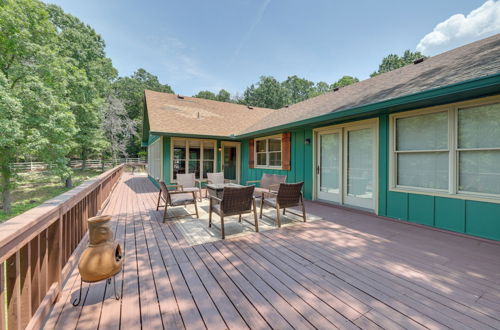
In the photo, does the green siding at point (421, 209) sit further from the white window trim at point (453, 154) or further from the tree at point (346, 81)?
the tree at point (346, 81)

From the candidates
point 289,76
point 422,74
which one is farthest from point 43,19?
point 289,76

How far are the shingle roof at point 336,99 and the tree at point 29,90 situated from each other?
15.4 feet

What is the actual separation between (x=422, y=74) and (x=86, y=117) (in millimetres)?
19264

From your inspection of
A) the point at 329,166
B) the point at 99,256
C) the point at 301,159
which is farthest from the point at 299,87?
the point at 99,256

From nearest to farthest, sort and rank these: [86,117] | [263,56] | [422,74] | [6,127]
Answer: [422,74] → [6,127] → [86,117] → [263,56]

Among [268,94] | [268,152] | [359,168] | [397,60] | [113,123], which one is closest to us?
[359,168]

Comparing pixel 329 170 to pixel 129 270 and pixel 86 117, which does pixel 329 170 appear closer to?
pixel 129 270

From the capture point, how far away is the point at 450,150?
3531 mm

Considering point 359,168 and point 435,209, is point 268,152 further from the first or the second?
point 435,209

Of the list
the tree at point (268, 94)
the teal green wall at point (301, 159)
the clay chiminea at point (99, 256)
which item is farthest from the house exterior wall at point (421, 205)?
the tree at point (268, 94)

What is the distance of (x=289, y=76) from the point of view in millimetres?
38625

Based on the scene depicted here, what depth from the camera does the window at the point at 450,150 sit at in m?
3.19

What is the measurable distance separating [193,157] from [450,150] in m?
7.67

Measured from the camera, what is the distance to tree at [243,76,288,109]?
104 ft
